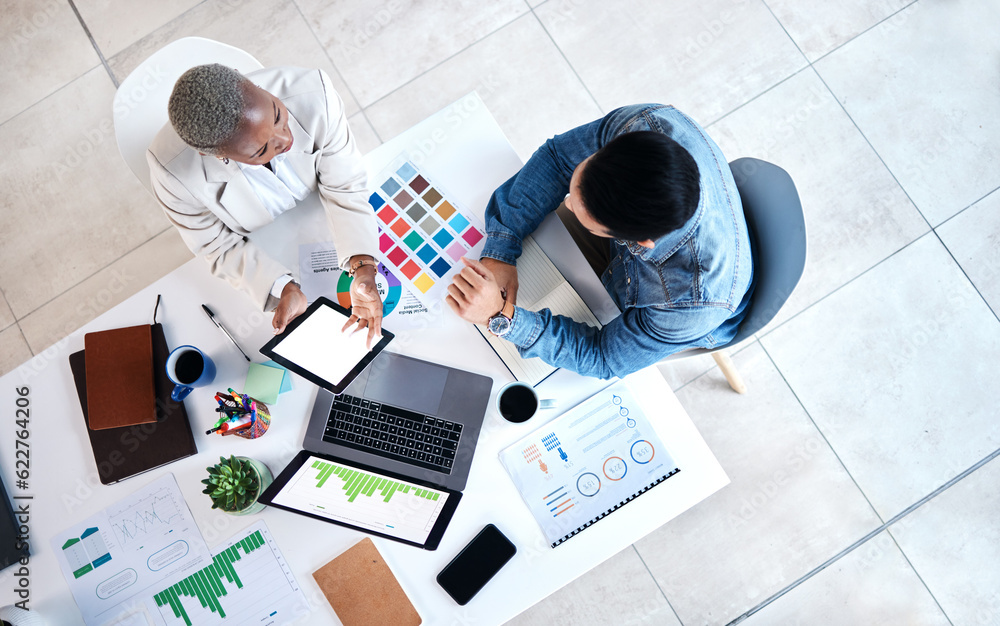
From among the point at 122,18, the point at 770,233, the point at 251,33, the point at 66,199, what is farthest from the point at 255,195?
the point at 122,18

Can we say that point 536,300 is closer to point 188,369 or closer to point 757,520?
point 188,369

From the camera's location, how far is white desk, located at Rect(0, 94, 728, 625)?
49.5 inches

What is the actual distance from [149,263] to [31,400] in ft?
3.40

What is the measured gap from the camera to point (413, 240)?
138cm

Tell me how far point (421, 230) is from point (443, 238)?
6 cm


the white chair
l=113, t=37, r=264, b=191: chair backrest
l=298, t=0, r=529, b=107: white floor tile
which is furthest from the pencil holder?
l=298, t=0, r=529, b=107: white floor tile

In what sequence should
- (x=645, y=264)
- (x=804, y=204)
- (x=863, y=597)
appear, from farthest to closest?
(x=804, y=204) → (x=863, y=597) → (x=645, y=264)

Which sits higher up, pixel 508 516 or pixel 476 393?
pixel 476 393

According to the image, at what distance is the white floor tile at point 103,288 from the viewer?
2.23m

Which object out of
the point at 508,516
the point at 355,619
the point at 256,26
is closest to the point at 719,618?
the point at 508,516

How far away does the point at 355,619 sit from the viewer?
1.25 meters

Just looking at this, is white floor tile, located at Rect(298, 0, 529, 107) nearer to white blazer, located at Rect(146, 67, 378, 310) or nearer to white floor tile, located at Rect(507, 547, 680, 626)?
white blazer, located at Rect(146, 67, 378, 310)

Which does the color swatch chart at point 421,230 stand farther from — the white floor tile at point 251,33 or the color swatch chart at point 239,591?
the white floor tile at point 251,33

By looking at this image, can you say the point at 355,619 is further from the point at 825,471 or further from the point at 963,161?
the point at 963,161
